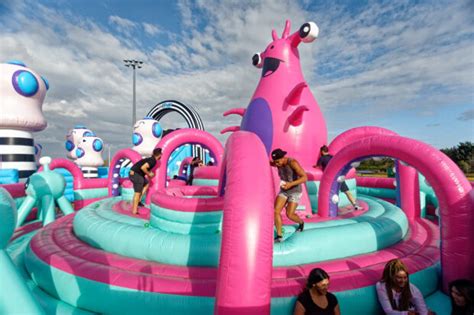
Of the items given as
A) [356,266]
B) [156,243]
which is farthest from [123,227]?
[356,266]

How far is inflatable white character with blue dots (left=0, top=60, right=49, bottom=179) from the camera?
8.63m

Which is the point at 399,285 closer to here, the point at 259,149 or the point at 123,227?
the point at 259,149

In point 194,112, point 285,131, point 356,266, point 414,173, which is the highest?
point 194,112

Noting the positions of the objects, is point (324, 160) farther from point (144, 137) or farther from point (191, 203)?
point (144, 137)

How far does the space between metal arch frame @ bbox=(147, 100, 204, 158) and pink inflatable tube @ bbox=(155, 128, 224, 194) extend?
9.66m

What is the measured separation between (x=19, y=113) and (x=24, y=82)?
1.04 m

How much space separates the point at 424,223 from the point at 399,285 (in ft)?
10.9

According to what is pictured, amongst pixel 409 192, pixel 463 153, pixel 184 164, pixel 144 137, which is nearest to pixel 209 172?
pixel 409 192

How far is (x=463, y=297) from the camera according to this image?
212 centimetres

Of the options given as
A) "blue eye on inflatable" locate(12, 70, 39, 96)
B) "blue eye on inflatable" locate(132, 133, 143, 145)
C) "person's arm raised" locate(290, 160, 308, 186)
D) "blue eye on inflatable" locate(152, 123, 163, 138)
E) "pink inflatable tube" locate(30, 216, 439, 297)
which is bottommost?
"pink inflatable tube" locate(30, 216, 439, 297)

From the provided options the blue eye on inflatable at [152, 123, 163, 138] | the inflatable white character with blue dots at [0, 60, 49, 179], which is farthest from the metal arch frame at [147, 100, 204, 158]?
the inflatable white character with blue dots at [0, 60, 49, 179]

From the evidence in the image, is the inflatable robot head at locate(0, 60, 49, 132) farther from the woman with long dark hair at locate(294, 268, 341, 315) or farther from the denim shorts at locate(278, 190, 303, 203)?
the woman with long dark hair at locate(294, 268, 341, 315)

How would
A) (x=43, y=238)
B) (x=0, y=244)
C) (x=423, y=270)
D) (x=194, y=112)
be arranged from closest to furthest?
(x=0, y=244) → (x=423, y=270) → (x=43, y=238) → (x=194, y=112)

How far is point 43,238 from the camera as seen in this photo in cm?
400
